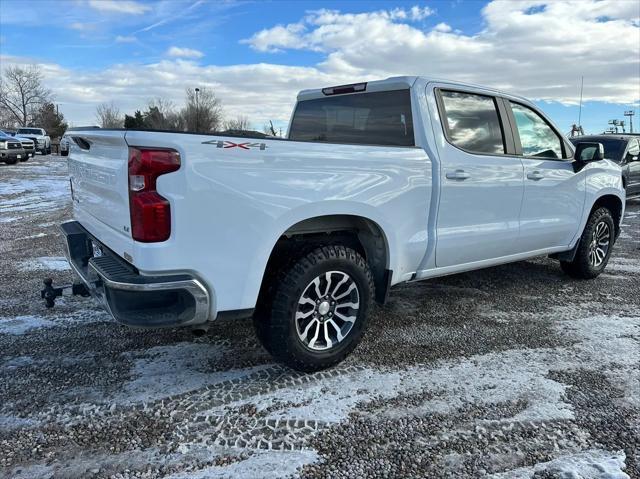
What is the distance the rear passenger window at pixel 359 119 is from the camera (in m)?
3.99

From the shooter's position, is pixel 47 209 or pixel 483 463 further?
pixel 47 209

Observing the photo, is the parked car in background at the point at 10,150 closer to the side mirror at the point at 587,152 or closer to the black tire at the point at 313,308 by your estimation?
the black tire at the point at 313,308

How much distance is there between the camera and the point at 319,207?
10.5 feet

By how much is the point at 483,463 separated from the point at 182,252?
1.87 metres

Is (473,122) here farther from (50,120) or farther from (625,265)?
(50,120)

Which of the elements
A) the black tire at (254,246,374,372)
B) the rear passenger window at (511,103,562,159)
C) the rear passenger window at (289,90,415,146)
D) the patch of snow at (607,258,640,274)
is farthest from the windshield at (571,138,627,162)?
the black tire at (254,246,374,372)

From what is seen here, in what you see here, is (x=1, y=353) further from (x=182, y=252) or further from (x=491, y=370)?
(x=491, y=370)

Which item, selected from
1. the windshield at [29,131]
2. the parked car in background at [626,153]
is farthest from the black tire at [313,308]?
the windshield at [29,131]

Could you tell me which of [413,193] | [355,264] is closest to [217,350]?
[355,264]

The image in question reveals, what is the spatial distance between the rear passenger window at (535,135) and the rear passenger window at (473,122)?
355 millimetres

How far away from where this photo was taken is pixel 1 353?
144 inches

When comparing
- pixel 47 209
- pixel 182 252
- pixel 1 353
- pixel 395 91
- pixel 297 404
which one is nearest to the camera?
pixel 182 252

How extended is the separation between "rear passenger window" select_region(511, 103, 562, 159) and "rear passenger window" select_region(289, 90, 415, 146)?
53.6 inches

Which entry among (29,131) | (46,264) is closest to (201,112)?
(29,131)
